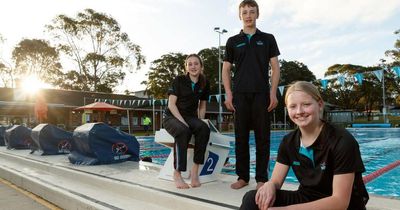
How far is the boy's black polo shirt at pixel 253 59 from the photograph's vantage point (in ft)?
12.1

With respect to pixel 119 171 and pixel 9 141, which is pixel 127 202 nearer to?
pixel 119 171

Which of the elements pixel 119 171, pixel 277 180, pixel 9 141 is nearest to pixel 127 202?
pixel 119 171

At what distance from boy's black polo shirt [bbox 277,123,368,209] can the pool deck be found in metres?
0.96

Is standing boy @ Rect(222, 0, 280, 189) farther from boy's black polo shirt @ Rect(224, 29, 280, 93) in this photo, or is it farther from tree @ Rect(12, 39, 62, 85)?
tree @ Rect(12, 39, 62, 85)

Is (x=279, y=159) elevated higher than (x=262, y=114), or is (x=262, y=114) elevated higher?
(x=262, y=114)

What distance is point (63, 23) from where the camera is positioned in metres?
36.6

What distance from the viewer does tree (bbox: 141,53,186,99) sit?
4509 cm

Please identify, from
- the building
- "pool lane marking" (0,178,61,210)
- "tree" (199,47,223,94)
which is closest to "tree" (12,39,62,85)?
the building

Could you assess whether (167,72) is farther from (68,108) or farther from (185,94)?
(185,94)

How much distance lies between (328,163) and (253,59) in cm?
207

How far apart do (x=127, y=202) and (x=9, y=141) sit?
8753 mm

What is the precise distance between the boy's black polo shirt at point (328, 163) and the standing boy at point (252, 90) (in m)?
1.60

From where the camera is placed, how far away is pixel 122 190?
418 centimetres

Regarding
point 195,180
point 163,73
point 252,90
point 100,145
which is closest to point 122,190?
point 195,180
